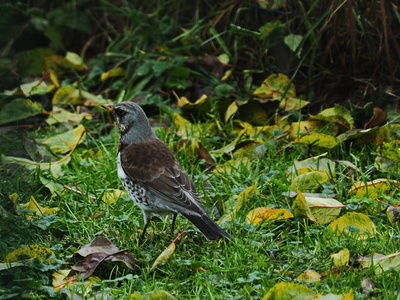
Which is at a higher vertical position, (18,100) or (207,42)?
(18,100)

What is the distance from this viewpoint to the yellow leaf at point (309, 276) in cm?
372

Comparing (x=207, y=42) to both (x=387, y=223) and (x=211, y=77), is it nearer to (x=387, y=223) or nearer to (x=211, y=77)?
(x=211, y=77)

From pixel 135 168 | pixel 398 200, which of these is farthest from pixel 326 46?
pixel 135 168

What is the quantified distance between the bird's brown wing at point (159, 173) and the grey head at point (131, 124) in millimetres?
70

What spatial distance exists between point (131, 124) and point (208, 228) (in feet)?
3.59

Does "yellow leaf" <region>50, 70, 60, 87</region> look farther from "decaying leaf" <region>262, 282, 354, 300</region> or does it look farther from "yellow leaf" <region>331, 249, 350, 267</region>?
"decaying leaf" <region>262, 282, 354, 300</region>

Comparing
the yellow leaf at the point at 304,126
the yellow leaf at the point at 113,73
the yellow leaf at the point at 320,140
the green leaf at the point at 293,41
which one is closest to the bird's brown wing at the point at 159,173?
the yellow leaf at the point at 320,140

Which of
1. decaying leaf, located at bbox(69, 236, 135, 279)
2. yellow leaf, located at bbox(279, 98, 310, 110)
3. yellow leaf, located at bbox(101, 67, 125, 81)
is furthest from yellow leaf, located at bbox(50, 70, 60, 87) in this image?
decaying leaf, located at bbox(69, 236, 135, 279)

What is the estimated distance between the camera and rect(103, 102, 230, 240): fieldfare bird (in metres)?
4.19

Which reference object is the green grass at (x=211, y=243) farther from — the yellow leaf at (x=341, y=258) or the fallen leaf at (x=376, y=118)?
the fallen leaf at (x=376, y=118)

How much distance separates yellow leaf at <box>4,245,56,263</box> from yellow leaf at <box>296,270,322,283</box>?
4.44ft

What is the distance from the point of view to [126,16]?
7.51 meters

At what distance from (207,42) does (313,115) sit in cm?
149

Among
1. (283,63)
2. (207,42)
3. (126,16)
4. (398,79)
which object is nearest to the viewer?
(398,79)
